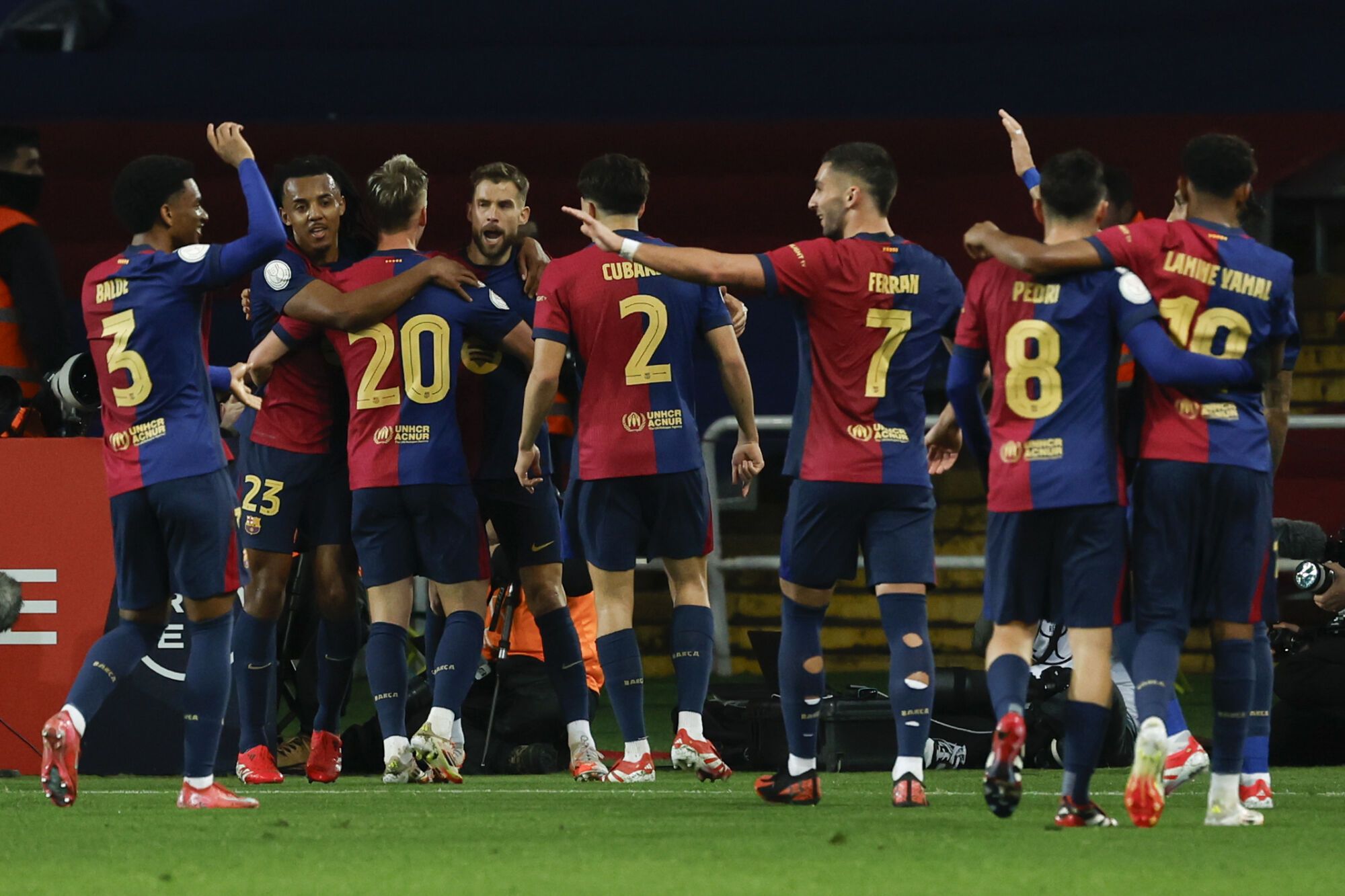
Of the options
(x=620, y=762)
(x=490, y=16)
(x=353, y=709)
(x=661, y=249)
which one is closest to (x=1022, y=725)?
(x=661, y=249)

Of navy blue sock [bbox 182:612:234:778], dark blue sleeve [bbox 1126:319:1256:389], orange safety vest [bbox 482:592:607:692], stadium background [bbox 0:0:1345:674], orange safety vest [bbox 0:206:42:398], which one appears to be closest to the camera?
→ dark blue sleeve [bbox 1126:319:1256:389]

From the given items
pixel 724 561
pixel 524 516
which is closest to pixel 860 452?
pixel 524 516

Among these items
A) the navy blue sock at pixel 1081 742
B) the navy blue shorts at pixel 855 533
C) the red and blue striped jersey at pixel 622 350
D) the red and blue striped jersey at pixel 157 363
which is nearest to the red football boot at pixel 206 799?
the red and blue striped jersey at pixel 157 363

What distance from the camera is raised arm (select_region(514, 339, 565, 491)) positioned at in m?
6.90

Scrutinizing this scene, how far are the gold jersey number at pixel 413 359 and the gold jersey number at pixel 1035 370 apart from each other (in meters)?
2.23

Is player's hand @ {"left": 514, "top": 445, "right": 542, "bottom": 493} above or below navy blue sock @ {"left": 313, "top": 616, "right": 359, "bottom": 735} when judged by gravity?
above

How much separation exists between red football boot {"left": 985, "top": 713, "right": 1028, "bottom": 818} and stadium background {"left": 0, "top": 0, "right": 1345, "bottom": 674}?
7188 mm

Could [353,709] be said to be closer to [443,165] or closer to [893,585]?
[443,165]

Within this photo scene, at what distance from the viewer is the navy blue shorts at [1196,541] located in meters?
5.50

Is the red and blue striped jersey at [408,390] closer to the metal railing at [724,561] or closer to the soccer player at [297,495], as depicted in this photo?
the soccer player at [297,495]

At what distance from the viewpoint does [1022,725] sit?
Answer: 5.25 meters

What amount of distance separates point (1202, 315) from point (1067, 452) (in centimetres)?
51

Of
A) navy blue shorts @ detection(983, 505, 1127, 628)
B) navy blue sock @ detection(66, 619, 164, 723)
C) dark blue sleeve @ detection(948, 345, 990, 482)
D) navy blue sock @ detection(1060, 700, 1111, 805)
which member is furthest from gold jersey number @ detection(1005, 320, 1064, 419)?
navy blue sock @ detection(66, 619, 164, 723)

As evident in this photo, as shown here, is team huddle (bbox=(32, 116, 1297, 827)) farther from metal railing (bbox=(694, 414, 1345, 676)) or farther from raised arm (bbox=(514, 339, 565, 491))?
metal railing (bbox=(694, 414, 1345, 676))
